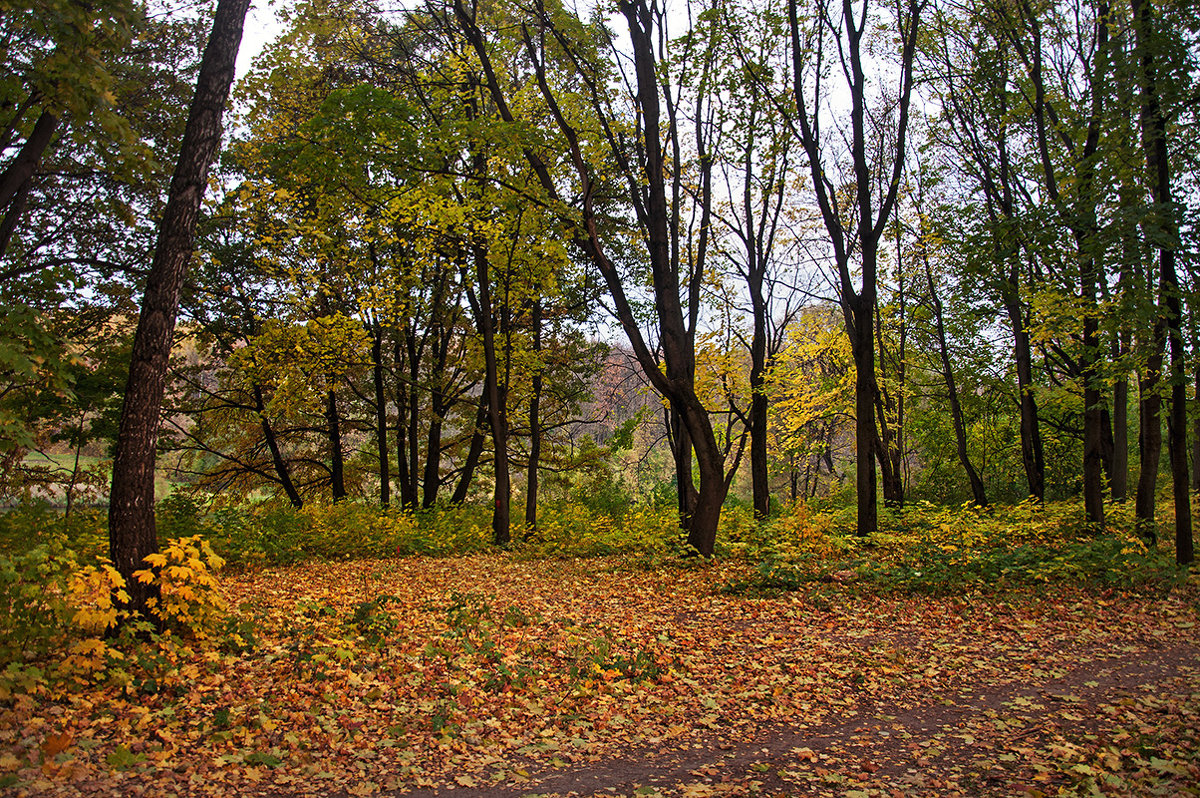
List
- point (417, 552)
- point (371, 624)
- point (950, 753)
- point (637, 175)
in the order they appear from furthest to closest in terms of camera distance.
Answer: point (417, 552) < point (637, 175) < point (371, 624) < point (950, 753)

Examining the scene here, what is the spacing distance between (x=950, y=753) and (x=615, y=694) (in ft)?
7.75

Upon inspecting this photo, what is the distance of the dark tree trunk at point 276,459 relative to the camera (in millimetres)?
16844

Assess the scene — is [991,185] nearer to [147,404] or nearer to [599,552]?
[599,552]

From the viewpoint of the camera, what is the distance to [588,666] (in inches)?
227

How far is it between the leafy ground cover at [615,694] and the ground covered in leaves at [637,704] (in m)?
0.02

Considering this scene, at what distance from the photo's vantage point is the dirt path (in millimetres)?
3838

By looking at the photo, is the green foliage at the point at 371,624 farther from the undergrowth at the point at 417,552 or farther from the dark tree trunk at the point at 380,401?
the dark tree trunk at the point at 380,401

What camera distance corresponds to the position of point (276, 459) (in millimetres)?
17656

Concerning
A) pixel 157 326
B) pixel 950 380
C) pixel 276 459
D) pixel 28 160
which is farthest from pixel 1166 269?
pixel 276 459

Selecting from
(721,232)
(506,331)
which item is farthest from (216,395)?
(721,232)

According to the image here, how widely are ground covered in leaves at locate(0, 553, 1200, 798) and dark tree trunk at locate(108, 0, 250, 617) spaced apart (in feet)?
3.29

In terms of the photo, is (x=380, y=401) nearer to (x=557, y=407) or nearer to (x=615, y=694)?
(x=557, y=407)

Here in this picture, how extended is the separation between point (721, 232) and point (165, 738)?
16.7 metres

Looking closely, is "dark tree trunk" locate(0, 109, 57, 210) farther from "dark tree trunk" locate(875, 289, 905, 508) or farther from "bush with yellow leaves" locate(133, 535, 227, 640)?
"dark tree trunk" locate(875, 289, 905, 508)
